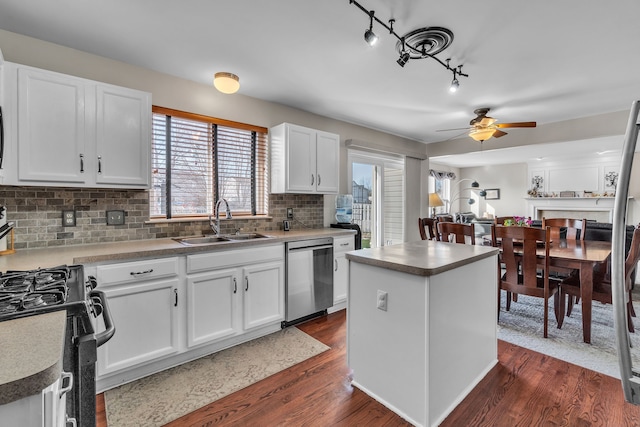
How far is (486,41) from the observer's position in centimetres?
223

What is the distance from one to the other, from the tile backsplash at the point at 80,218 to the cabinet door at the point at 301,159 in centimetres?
90

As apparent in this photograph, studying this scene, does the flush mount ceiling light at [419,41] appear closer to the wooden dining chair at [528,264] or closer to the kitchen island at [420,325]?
the kitchen island at [420,325]

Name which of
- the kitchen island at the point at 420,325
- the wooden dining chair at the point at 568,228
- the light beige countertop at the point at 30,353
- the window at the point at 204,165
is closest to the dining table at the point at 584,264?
the wooden dining chair at the point at 568,228

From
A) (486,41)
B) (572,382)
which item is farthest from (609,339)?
(486,41)

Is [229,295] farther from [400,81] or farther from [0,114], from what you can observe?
[400,81]

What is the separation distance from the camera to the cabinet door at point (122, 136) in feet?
7.30

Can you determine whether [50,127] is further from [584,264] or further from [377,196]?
[584,264]

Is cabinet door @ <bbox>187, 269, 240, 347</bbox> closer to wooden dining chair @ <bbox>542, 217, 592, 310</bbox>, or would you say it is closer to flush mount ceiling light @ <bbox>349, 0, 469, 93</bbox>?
flush mount ceiling light @ <bbox>349, 0, 469, 93</bbox>

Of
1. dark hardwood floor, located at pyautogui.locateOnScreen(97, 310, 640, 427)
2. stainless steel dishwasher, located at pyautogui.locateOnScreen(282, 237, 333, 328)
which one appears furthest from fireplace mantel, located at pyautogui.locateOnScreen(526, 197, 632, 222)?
stainless steel dishwasher, located at pyautogui.locateOnScreen(282, 237, 333, 328)

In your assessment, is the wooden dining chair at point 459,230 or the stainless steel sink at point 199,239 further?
the wooden dining chair at point 459,230

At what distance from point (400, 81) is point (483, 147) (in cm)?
277

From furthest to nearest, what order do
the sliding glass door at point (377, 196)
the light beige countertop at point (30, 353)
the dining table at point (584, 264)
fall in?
1. the sliding glass door at point (377, 196)
2. the dining table at point (584, 264)
3. the light beige countertop at point (30, 353)

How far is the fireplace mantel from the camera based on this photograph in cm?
717

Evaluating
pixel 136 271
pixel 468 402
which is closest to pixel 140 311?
pixel 136 271
